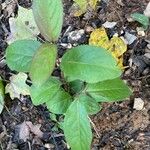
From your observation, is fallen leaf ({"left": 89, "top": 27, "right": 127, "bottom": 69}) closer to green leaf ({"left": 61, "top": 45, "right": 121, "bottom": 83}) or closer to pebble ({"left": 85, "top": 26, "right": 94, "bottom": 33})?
pebble ({"left": 85, "top": 26, "right": 94, "bottom": 33})

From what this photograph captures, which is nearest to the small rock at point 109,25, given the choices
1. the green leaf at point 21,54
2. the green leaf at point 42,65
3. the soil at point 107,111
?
the soil at point 107,111

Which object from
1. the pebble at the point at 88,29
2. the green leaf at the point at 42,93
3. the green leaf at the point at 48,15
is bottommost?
the green leaf at the point at 42,93

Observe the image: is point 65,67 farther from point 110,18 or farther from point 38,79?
point 110,18

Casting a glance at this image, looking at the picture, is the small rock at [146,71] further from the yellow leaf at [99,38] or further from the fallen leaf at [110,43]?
the yellow leaf at [99,38]

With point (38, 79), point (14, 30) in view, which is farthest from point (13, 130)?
point (38, 79)

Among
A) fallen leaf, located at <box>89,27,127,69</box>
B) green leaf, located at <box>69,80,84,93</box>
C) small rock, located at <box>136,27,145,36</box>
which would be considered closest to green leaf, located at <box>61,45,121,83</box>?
green leaf, located at <box>69,80,84,93</box>

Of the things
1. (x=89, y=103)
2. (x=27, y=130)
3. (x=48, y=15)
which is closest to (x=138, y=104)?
(x=89, y=103)

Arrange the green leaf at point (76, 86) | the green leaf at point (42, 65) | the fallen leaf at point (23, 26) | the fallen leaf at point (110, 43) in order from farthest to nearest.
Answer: the fallen leaf at point (23, 26) → the fallen leaf at point (110, 43) → the green leaf at point (76, 86) → the green leaf at point (42, 65)
